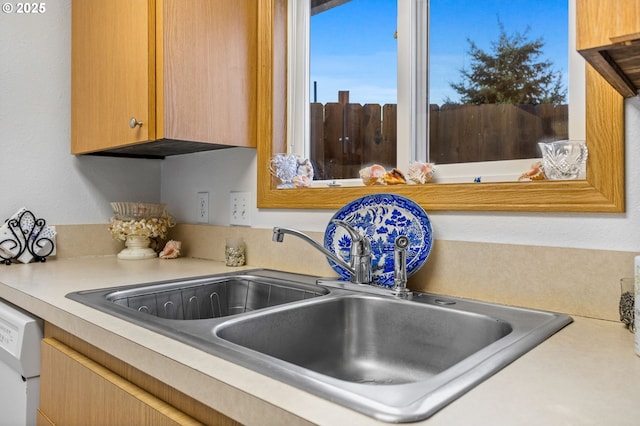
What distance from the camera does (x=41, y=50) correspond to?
180 cm

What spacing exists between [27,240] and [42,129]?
0.44 m

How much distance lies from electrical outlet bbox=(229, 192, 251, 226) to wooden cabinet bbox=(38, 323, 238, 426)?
0.73m

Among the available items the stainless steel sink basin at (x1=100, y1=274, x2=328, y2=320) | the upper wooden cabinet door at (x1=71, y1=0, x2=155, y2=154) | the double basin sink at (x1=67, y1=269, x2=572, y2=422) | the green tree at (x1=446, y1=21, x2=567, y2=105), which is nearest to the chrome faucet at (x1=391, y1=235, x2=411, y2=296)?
the double basin sink at (x1=67, y1=269, x2=572, y2=422)

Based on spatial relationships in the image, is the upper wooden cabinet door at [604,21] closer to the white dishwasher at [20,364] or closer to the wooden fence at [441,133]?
the wooden fence at [441,133]

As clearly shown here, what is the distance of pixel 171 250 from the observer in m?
1.86

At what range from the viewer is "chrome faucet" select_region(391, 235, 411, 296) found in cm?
110

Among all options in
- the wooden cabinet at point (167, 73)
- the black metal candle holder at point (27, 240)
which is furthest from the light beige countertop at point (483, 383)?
the black metal candle holder at point (27, 240)

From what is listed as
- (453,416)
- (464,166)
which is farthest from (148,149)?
(453,416)

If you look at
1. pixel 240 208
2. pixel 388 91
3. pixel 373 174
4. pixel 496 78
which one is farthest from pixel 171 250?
pixel 496 78

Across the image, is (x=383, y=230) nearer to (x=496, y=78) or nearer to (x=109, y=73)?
(x=496, y=78)

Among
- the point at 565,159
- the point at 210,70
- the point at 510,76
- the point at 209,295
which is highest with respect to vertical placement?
the point at 210,70

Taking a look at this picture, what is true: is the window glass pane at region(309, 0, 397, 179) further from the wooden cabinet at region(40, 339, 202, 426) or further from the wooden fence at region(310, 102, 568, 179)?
the wooden cabinet at region(40, 339, 202, 426)

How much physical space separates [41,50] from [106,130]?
1.61 ft

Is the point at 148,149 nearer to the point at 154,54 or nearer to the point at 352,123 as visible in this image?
the point at 154,54
